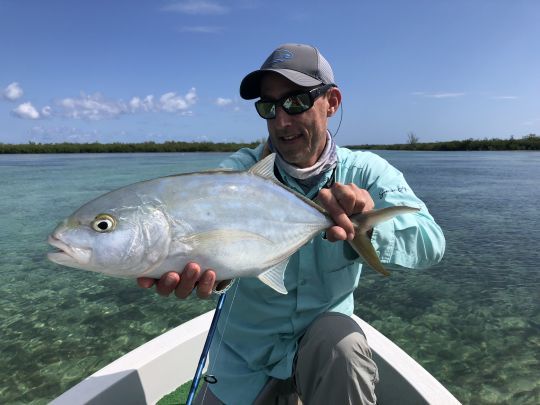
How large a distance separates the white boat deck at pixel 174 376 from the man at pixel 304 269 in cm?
66

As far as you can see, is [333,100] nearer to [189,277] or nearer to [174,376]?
[189,277]

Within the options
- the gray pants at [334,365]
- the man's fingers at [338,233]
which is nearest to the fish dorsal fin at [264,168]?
the man's fingers at [338,233]

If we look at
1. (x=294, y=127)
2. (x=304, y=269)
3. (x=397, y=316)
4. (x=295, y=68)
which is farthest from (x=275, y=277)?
(x=397, y=316)

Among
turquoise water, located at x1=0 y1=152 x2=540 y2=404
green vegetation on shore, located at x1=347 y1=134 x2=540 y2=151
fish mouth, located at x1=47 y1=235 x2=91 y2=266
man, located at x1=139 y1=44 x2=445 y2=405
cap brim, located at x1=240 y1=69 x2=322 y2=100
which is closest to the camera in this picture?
fish mouth, located at x1=47 y1=235 x2=91 y2=266

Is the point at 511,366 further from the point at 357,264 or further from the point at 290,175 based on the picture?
the point at 290,175

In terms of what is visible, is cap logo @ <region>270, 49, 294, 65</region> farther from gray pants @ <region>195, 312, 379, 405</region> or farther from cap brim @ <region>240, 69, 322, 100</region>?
gray pants @ <region>195, 312, 379, 405</region>

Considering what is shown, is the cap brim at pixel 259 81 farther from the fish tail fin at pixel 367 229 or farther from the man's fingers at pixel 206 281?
the man's fingers at pixel 206 281

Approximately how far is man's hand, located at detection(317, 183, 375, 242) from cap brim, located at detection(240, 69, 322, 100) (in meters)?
0.87

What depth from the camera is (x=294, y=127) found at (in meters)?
2.54

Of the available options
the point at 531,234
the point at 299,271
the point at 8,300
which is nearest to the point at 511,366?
the point at 299,271

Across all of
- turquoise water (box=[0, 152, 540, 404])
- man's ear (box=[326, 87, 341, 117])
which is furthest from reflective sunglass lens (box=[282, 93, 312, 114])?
turquoise water (box=[0, 152, 540, 404])

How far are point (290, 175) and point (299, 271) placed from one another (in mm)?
642

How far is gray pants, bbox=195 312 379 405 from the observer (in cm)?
207

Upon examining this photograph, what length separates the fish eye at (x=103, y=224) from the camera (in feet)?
5.50
